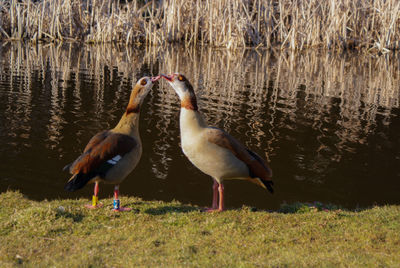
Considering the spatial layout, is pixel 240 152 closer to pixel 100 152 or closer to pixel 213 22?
pixel 100 152

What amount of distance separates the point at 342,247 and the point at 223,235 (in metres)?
1.33

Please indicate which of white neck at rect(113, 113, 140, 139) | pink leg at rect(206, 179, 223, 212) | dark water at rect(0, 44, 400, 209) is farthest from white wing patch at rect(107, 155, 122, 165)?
dark water at rect(0, 44, 400, 209)

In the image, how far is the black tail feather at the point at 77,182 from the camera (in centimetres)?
616

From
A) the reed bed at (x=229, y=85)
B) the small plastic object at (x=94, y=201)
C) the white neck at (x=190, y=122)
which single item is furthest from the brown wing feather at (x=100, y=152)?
the reed bed at (x=229, y=85)

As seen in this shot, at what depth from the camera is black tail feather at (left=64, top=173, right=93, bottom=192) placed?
616cm

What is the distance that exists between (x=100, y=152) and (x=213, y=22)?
88.9 feet

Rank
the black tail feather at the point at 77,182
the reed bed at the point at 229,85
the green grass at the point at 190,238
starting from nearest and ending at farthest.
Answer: the green grass at the point at 190,238 < the black tail feather at the point at 77,182 < the reed bed at the point at 229,85

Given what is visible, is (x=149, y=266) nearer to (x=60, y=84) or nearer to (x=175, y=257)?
(x=175, y=257)

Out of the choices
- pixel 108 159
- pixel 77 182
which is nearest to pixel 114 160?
pixel 108 159

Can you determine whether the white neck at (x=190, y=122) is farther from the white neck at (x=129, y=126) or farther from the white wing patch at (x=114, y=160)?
the white wing patch at (x=114, y=160)

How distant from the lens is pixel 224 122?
47.2ft

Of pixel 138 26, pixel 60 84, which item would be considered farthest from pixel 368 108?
pixel 138 26

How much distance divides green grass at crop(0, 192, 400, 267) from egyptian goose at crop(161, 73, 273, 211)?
1.85 feet

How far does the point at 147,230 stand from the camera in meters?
5.90
